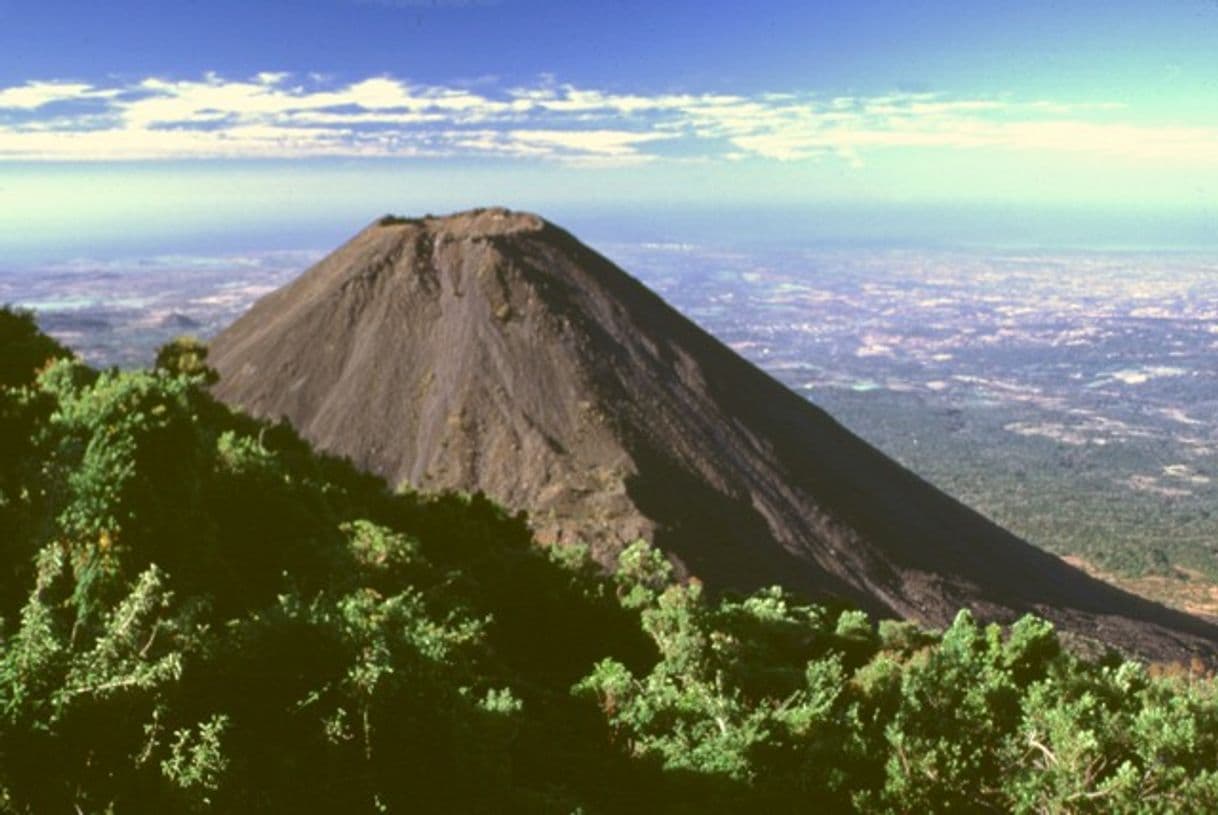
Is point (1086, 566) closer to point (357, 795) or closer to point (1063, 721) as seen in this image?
point (1063, 721)

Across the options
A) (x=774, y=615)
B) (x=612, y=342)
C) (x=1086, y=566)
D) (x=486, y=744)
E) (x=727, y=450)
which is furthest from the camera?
(x=1086, y=566)

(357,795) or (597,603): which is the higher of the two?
(357,795)

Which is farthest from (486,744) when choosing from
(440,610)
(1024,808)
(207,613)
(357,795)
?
(440,610)

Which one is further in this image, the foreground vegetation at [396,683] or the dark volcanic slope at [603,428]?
the dark volcanic slope at [603,428]

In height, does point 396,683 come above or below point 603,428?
above
